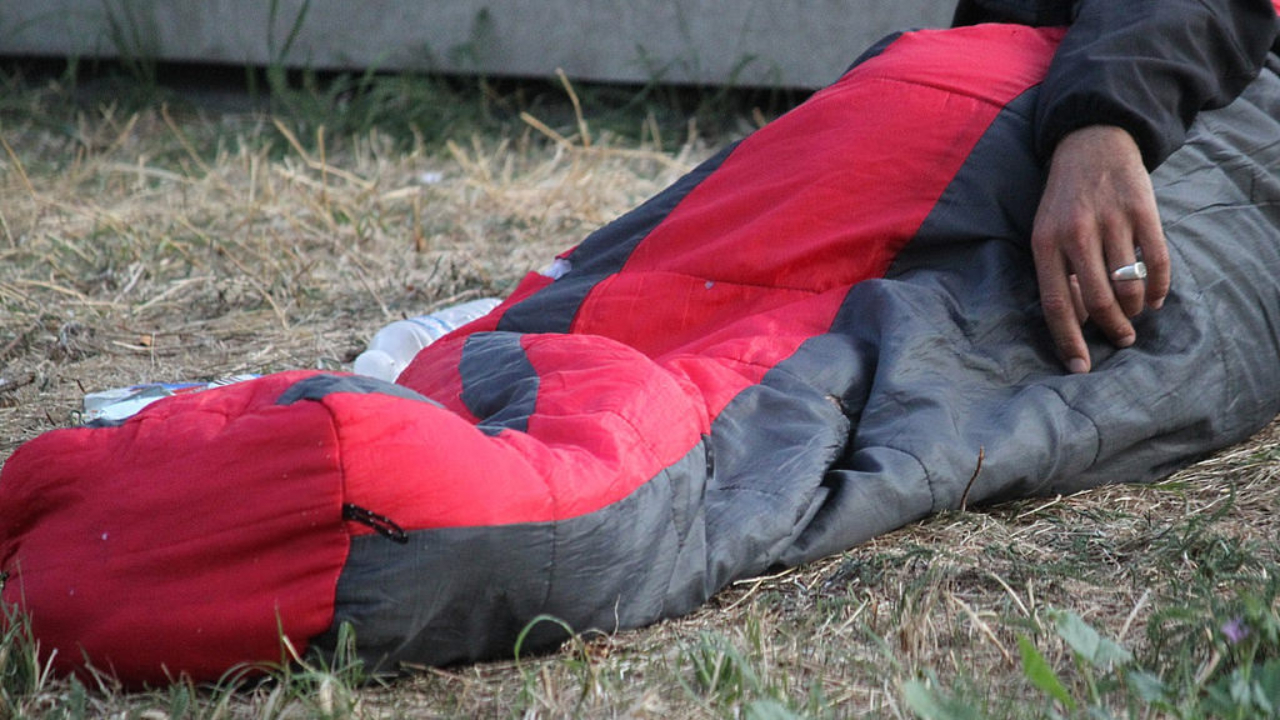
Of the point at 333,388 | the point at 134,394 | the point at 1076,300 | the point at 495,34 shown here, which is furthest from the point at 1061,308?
the point at 495,34

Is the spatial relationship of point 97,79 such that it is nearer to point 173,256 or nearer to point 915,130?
point 173,256

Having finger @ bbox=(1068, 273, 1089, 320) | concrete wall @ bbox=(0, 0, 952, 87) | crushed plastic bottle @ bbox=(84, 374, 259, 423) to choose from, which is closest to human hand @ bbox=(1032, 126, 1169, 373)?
finger @ bbox=(1068, 273, 1089, 320)

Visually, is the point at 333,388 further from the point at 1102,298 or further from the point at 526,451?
the point at 1102,298

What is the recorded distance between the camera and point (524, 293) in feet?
5.85

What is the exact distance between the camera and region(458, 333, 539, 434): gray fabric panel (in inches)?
48.8

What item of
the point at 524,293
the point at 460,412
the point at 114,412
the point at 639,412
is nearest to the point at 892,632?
the point at 639,412

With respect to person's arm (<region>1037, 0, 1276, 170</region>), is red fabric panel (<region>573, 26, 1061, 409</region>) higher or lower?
lower

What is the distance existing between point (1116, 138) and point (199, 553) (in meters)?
A: 1.05

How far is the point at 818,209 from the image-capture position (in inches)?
62.1

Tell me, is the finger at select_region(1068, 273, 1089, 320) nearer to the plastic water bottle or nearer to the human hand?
the human hand

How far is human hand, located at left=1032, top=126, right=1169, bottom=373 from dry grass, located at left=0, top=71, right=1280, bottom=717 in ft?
0.66

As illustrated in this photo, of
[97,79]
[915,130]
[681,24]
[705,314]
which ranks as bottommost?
[97,79]

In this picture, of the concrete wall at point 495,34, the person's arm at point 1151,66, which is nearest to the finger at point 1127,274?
the person's arm at point 1151,66

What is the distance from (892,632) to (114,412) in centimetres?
104
